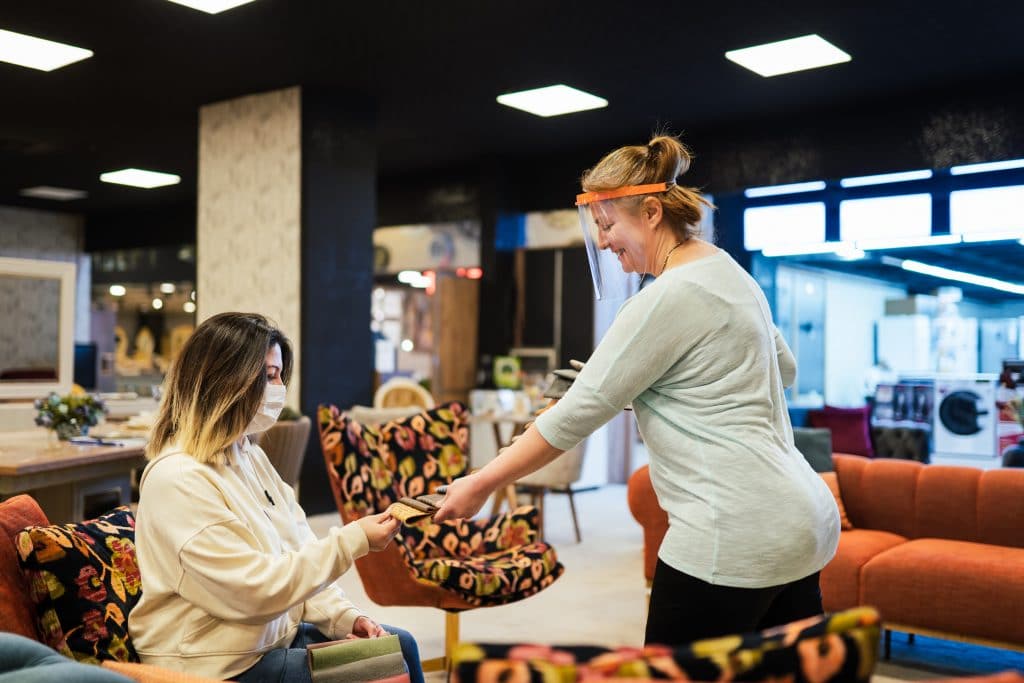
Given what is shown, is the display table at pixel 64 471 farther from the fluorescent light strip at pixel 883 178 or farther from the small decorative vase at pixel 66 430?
the fluorescent light strip at pixel 883 178

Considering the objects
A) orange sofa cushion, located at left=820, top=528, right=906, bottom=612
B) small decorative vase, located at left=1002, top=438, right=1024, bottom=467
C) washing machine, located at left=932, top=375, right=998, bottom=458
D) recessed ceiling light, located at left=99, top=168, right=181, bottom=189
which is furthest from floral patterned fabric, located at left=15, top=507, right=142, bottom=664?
recessed ceiling light, located at left=99, top=168, right=181, bottom=189

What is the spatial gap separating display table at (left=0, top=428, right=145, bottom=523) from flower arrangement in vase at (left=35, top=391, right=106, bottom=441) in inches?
2.6

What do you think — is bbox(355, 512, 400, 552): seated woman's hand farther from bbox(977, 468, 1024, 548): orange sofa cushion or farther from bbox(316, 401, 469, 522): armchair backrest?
bbox(977, 468, 1024, 548): orange sofa cushion

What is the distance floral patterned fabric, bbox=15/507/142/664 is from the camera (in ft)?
5.46

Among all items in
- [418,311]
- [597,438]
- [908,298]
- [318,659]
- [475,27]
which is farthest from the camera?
[418,311]

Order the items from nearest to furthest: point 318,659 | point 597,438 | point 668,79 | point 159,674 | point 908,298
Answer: point 159,674 < point 318,659 < point 668,79 < point 908,298 < point 597,438

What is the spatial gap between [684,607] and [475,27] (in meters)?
4.59

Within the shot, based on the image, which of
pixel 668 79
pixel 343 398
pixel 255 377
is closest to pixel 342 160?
pixel 343 398

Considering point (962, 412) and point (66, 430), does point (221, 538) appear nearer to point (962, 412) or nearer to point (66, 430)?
point (66, 430)

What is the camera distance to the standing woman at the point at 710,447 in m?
1.49

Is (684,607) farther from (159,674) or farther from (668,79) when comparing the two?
(668,79)

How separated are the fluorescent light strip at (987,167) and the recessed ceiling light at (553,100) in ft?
8.45

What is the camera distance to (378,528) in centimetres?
186

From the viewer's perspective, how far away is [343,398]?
6930 mm
